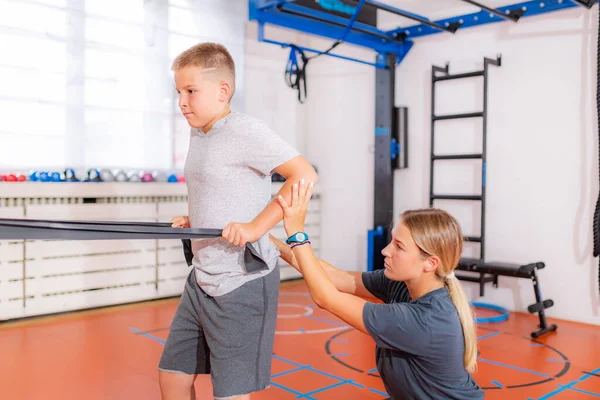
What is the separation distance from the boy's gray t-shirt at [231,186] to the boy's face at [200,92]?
2.1 inches

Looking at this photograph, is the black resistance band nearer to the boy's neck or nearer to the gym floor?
the boy's neck

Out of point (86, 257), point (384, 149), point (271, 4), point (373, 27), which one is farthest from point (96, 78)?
point (384, 149)

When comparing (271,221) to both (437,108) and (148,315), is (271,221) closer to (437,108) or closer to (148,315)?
(148,315)

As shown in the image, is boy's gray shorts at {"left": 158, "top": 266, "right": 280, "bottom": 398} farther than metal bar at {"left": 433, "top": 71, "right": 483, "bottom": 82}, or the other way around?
metal bar at {"left": 433, "top": 71, "right": 483, "bottom": 82}

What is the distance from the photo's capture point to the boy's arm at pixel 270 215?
1482mm

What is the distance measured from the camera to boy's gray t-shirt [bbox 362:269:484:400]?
150cm

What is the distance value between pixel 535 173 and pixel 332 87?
2.46 m

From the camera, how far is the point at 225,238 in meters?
1.53

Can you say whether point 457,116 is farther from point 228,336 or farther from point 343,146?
point 228,336

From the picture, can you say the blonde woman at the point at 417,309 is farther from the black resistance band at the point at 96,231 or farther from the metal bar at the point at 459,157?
the metal bar at the point at 459,157

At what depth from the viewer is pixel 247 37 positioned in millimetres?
5820

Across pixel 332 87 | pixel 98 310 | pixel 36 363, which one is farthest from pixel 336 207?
pixel 36 363

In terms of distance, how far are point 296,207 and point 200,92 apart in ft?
1.45

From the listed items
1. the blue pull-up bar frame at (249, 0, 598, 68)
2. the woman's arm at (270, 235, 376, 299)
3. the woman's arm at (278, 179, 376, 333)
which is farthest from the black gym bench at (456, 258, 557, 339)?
the woman's arm at (278, 179, 376, 333)
